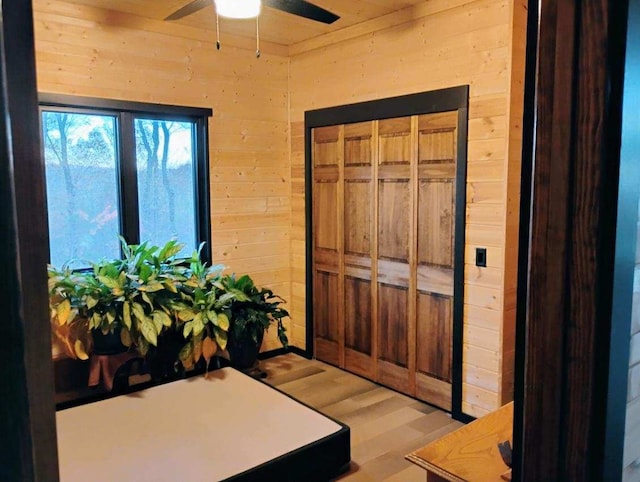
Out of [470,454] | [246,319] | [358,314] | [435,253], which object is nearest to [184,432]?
[246,319]

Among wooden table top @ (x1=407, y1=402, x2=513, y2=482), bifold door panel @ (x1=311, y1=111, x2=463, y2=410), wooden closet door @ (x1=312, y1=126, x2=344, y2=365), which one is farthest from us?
wooden closet door @ (x1=312, y1=126, x2=344, y2=365)

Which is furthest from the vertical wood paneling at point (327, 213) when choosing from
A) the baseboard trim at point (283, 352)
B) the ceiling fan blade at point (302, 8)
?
the ceiling fan blade at point (302, 8)

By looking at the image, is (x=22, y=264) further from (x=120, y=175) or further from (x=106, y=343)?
(x=120, y=175)

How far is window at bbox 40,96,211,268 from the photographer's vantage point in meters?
3.65

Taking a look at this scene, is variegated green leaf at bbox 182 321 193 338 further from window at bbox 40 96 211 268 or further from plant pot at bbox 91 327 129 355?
window at bbox 40 96 211 268

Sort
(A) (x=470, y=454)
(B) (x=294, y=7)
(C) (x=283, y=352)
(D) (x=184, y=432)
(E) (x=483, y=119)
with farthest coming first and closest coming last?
(C) (x=283, y=352) → (E) (x=483, y=119) → (D) (x=184, y=432) → (B) (x=294, y=7) → (A) (x=470, y=454)

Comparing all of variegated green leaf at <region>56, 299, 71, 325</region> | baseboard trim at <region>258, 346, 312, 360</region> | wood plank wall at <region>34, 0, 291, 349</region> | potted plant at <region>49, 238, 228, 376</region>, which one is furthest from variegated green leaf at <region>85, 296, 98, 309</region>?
baseboard trim at <region>258, 346, 312, 360</region>

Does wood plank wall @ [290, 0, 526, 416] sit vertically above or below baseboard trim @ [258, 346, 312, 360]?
above

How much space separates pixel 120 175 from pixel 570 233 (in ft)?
11.5

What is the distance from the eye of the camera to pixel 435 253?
12.0ft

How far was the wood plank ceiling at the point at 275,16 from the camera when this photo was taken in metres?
3.54

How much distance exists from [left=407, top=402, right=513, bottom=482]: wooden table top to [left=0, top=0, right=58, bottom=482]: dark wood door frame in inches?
53.1

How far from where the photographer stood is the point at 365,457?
3068 mm

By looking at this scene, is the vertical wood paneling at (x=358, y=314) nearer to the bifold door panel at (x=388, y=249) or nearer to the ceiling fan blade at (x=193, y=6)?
the bifold door panel at (x=388, y=249)
